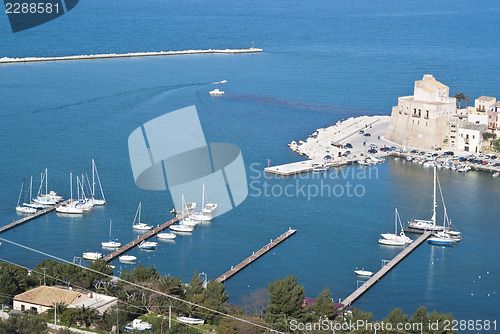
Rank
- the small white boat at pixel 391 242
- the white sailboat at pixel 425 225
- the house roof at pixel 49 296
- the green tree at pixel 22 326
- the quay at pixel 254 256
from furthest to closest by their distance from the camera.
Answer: the white sailboat at pixel 425 225, the small white boat at pixel 391 242, the quay at pixel 254 256, the house roof at pixel 49 296, the green tree at pixel 22 326

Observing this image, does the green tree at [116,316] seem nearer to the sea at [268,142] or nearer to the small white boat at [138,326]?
the small white boat at [138,326]

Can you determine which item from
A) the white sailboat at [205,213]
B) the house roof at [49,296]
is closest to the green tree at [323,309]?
the house roof at [49,296]

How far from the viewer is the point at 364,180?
143 feet

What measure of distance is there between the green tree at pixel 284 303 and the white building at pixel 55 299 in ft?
14.9

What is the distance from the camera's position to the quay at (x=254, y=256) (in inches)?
1217

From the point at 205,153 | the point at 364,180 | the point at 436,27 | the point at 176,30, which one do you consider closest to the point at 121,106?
the point at 205,153

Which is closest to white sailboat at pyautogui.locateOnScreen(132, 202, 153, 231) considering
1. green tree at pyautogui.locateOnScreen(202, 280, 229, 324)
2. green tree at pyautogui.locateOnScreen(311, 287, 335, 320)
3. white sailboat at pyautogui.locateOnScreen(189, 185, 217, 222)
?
white sailboat at pyautogui.locateOnScreen(189, 185, 217, 222)

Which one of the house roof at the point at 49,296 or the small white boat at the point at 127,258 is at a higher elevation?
the house roof at the point at 49,296

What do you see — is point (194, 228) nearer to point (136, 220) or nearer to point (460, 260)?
point (136, 220)

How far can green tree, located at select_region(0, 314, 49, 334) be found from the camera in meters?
23.0

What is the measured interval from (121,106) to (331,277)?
97.0 ft

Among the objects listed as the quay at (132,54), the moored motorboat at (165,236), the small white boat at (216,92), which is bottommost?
the moored motorboat at (165,236)

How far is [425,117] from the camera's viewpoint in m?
48.7

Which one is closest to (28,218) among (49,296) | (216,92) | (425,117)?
(49,296)
